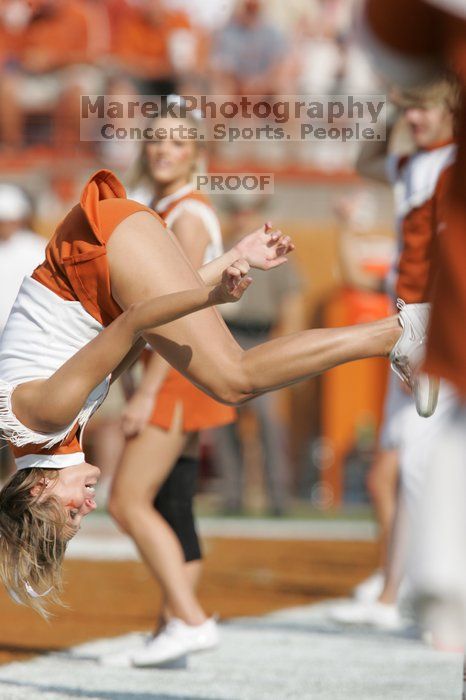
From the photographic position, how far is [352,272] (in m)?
7.50

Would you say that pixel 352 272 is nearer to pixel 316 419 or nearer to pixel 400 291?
pixel 400 291

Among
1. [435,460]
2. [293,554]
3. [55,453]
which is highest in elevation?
[435,460]

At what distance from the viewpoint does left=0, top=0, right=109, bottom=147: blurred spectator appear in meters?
14.3

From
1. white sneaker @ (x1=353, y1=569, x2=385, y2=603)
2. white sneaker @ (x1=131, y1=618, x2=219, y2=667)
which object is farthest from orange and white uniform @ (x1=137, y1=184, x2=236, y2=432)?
white sneaker @ (x1=353, y1=569, x2=385, y2=603)

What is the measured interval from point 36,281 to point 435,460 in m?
2.19

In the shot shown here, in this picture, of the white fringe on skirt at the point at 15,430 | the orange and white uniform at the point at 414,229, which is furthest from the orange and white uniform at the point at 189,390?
the white fringe on skirt at the point at 15,430

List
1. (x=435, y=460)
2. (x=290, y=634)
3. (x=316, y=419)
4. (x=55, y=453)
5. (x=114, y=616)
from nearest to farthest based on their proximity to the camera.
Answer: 1. (x=435, y=460)
2. (x=55, y=453)
3. (x=290, y=634)
4. (x=114, y=616)
5. (x=316, y=419)

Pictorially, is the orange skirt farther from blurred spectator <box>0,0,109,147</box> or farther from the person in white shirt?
blurred spectator <box>0,0,109,147</box>

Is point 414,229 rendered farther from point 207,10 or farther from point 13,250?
point 207,10

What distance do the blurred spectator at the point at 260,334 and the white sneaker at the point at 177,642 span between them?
5930 millimetres

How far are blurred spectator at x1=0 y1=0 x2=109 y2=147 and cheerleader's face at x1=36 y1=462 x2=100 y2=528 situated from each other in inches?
405

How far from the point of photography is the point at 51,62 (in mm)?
14383

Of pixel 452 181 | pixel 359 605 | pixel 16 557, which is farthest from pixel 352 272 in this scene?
pixel 452 181

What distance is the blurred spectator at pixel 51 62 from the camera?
1430 centimetres
